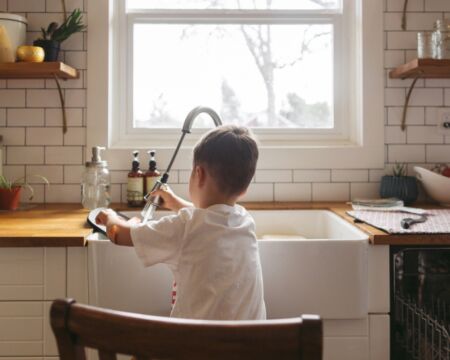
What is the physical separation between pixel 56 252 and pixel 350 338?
865mm

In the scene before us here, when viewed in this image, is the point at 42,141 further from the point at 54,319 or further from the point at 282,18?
the point at 54,319

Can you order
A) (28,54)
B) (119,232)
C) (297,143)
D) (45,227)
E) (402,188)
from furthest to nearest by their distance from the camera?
(297,143) < (402,188) < (28,54) < (45,227) < (119,232)

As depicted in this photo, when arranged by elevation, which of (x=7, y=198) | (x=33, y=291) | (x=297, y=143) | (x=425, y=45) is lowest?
(x=33, y=291)

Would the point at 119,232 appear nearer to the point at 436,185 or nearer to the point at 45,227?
the point at 45,227

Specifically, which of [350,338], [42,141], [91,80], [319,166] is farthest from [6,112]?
[350,338]

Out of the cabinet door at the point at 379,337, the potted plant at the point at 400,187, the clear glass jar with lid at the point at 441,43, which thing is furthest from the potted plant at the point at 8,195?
the clear glass jar with lid at the point at 441,43

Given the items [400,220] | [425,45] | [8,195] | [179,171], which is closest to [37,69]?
[8,195]

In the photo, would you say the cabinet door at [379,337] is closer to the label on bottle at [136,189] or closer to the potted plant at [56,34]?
the label on bottle at [136,189]

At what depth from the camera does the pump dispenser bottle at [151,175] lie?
194cm

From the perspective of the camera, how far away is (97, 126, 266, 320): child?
1.06m

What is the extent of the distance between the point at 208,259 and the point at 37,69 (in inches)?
47.7

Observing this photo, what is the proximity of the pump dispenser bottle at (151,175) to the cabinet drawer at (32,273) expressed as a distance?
63 cm

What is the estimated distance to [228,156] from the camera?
1.14 meters

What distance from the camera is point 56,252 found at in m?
1.34
